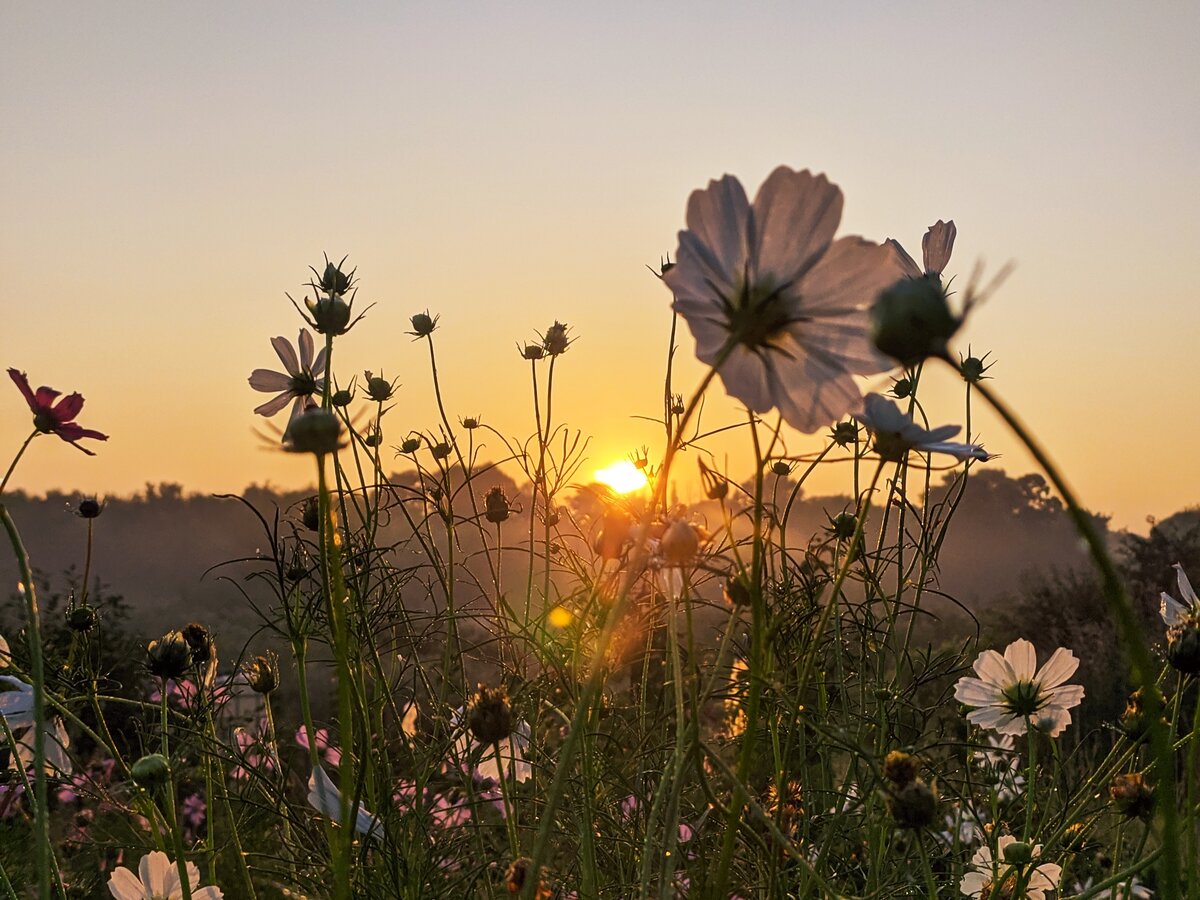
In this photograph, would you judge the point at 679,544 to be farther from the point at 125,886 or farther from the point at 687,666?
the point at 125,886

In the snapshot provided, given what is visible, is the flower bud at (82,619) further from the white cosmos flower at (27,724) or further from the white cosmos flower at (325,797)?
the white cosmos flower at (325,797)

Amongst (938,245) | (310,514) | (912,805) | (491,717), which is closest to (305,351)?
(310,514)

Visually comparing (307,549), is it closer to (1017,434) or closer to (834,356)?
A: (834,356)

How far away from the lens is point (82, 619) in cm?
100

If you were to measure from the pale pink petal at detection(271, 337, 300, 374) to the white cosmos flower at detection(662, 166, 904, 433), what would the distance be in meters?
0.56

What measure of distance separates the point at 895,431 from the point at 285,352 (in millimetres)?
630

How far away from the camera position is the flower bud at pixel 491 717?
69 cm

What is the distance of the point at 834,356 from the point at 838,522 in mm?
459

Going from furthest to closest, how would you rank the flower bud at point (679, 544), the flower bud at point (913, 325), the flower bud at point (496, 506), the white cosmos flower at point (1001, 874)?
the flower bud at point (496, 506) < the white cosmos flower at point (1001, 874) < the flower bud at point (679, 544) < the flower bud at point (913, 325)

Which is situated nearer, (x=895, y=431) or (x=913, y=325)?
(x=913, y=325)

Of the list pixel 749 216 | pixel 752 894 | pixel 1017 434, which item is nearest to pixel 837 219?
pixel 749 216

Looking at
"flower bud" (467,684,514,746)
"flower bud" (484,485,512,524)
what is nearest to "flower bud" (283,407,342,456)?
"flower bud" (467,684,514,746)

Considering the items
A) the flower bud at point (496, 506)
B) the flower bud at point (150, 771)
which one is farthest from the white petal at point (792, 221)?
the flower bud at point (496, 506)

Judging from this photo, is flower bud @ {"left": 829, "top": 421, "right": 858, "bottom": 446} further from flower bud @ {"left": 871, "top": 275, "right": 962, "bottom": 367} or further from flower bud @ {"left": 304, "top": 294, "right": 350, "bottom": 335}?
flower bud @ {"left": 871, "top": 275, "right": 962, "bottom": 367}
